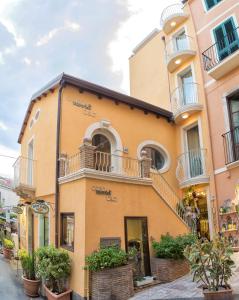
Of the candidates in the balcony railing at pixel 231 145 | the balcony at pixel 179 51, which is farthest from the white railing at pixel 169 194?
the balcony at pixel 179 51

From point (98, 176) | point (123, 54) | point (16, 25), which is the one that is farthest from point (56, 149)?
point (123, 54)

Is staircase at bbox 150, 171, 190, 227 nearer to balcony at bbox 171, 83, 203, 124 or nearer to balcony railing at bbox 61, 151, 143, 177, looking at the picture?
balcony railing at bbox 61, 151, 143, 177

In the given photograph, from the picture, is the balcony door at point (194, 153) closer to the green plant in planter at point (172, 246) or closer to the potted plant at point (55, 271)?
the green plant in planter at point (172, 246)

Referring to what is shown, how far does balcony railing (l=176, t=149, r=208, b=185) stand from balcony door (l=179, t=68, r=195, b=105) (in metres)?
2.61

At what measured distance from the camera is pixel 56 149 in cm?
1080

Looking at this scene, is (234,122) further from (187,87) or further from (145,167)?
(145,167)

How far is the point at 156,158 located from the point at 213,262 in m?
7.66

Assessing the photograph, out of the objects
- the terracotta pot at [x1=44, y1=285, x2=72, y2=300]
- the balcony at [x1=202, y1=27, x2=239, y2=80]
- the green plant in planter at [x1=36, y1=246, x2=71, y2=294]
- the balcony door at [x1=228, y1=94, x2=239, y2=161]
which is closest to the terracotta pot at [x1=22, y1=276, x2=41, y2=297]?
the green plant in planter at [x1=36, y1=246, x2=71, y2=294]

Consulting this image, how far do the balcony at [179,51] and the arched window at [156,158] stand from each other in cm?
457

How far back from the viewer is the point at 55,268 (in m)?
8.46

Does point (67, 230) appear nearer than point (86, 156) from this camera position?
No

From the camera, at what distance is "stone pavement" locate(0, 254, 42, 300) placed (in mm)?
9687

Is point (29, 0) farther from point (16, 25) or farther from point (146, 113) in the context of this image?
point (146, 113)

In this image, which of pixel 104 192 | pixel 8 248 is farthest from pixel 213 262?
pixel 8 248
